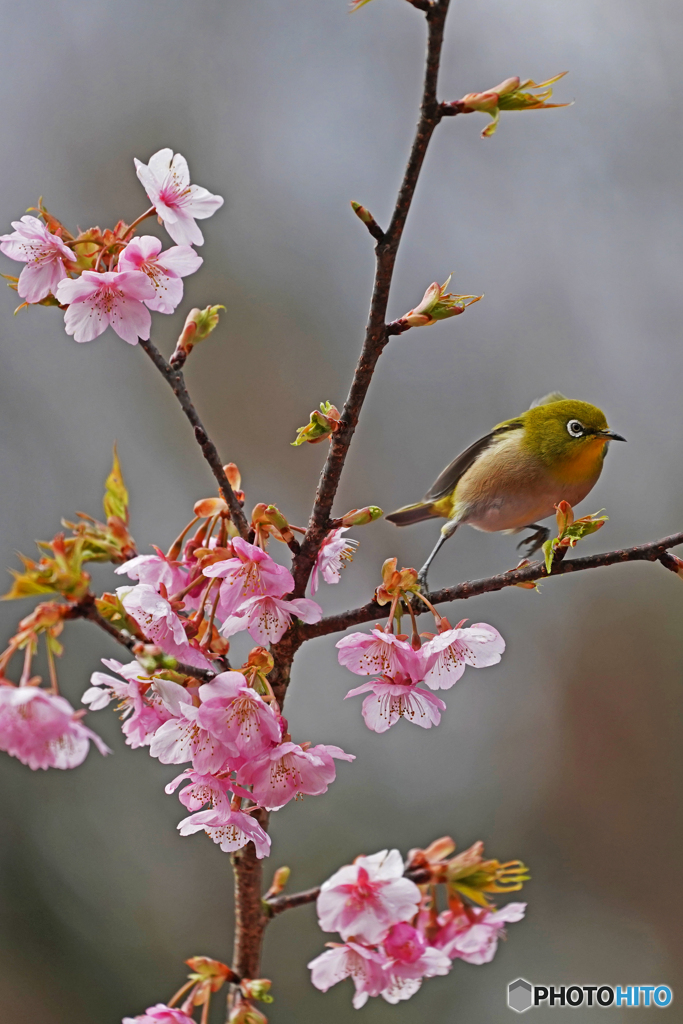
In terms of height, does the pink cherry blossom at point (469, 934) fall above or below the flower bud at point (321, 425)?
below

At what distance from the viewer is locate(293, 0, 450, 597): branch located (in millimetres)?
512

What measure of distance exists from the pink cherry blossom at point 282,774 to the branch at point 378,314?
0.13 meters

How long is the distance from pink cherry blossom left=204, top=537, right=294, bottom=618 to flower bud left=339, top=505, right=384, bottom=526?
7 centimetres

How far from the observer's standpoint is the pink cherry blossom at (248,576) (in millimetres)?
607

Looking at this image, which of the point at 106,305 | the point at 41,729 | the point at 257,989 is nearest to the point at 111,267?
the point at 106,305

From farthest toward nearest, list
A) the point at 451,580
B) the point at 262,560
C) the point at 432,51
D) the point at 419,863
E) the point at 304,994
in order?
the point at 304,994
the point at 451,580
the point at 419,863
the point at 262,560
the point at 432,51

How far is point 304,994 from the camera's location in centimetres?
310

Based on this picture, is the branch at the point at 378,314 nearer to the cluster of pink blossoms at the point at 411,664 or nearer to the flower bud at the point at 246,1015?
the cluster of pink blossoms at the point at 411,664

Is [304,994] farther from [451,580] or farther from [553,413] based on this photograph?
[553,413]

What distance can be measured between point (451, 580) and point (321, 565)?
215cm

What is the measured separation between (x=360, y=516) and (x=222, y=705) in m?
0.19

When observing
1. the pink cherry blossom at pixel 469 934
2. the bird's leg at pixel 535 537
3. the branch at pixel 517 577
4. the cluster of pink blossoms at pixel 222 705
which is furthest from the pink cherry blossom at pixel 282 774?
the bird's leg at pixel 535 537

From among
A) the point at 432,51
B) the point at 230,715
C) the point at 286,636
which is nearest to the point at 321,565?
the point at 286,636

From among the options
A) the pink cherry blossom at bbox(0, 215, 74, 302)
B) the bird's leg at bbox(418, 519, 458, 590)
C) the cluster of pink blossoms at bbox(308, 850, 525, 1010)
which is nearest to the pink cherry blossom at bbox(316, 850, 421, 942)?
the cluster of pink blossoms at bbox(308, 850, 525, 1010)
